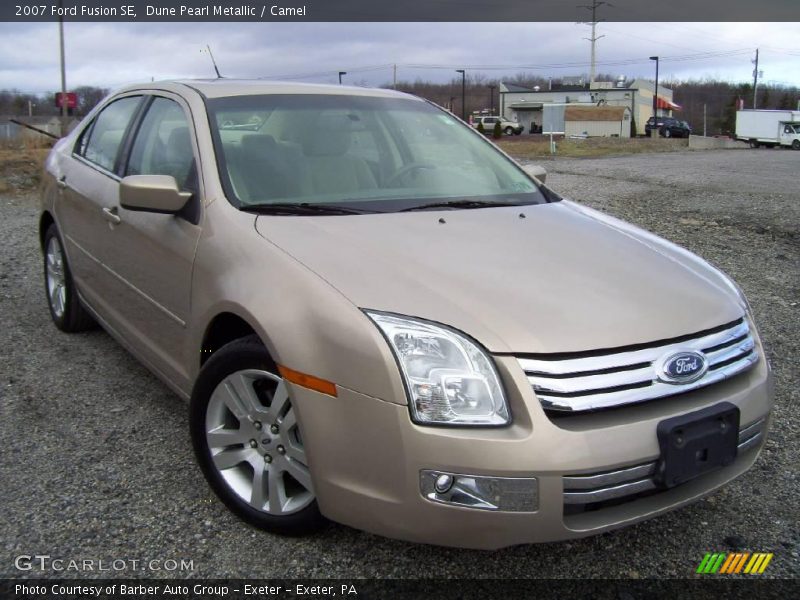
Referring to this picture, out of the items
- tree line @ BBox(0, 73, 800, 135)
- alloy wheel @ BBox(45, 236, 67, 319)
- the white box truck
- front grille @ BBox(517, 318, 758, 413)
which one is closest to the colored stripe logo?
front grille @ BBox(517, 318, 758, 413)

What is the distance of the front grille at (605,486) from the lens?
1.98 metres

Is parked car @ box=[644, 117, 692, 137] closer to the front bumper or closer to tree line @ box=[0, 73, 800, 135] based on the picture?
tree line @ box=[0, 73, 800, 135]

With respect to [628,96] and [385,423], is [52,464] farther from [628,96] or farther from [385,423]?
[628,96]

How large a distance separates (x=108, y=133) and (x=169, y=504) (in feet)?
7.66

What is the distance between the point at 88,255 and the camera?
A: 3.98m

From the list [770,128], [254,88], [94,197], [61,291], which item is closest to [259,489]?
[254,88]

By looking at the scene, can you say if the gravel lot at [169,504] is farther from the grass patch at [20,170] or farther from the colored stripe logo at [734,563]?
the grass patch at [20,170]

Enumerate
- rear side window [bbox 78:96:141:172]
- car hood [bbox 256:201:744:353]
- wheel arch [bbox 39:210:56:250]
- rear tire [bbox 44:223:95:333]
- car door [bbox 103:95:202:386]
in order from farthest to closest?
wheel arch [bbox 39:210:56:250]
rear tire [bbox 44:223:95:333]
rear side window [bbox 78:96:141:172]
car door [bbox 103:95:202:386]
car hood [bbox 256:201:744:353]

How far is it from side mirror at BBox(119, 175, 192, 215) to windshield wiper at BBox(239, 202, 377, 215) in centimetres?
29

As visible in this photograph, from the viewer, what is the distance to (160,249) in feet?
9.95

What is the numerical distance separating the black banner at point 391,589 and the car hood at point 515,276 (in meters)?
0.81

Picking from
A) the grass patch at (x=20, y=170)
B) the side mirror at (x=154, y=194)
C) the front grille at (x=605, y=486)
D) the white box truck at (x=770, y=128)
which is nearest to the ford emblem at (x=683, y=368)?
the front grille at (x=605, y=486)

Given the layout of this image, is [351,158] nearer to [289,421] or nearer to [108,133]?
[289,421]

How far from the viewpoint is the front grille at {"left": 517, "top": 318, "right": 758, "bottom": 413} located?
6.57 feet
